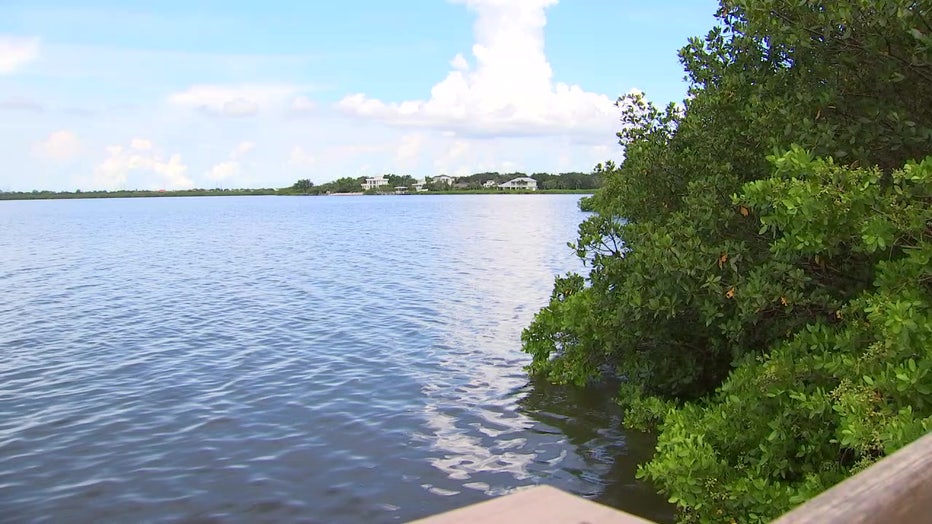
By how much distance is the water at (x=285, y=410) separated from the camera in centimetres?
995

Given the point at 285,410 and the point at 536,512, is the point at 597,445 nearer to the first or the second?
the point at 285,410

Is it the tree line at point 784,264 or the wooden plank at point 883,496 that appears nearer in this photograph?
the wooden plank at point 883,496

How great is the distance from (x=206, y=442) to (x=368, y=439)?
8.54ft

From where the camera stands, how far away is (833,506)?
189 centimetres

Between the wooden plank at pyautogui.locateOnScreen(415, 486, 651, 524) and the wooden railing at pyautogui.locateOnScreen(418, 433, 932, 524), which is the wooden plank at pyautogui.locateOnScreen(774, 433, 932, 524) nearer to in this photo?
the wooden railing at pyautogui.locateOnScreen(418, 433, 932, 524)

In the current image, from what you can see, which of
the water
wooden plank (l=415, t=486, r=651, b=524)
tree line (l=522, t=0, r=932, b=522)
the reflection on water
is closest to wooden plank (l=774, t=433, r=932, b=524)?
wooden plank (l=415, t=486, r=651, b=524)

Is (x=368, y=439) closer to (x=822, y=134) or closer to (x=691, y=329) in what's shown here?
(x=691, y=329)

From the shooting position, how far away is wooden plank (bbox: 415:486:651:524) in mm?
1854

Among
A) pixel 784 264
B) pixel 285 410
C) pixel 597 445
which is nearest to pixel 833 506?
pixel 784 264

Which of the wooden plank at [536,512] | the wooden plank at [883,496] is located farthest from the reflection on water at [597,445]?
the wooden plank at [536,512]

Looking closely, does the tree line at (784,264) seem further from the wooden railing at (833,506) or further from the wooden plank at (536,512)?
the wooden plank at (536,512)

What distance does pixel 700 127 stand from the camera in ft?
36.7

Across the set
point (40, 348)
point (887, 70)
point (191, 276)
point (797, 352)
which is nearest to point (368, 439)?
point (797, 352)

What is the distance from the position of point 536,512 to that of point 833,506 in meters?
0.76
